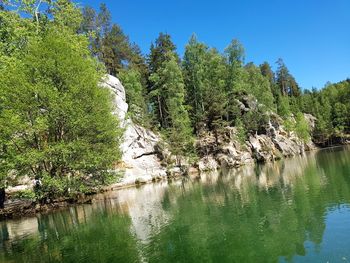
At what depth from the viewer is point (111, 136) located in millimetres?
39781

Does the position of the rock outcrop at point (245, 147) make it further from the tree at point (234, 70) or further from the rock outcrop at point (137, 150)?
the rock outcrop at point (137, 150)

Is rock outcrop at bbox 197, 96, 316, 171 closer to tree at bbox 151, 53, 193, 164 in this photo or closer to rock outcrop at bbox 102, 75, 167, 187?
tree at bbox 151, 53, 193, 164

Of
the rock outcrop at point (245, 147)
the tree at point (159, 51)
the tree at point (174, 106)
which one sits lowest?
the rock outcrop at point (245, 147)

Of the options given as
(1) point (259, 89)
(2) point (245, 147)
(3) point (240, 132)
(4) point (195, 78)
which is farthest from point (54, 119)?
(1) point (259, 89)

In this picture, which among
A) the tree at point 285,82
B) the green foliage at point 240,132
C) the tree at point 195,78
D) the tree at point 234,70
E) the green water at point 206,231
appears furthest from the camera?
the tree at point 285,82

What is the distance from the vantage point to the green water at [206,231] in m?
15.5

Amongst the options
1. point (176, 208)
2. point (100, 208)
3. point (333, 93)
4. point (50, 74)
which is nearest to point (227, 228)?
point (176, 208)

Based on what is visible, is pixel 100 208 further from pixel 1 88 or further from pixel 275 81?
pixel 275 81

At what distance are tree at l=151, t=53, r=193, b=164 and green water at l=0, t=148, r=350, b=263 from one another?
38.2 meters

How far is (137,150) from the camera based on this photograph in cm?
6794

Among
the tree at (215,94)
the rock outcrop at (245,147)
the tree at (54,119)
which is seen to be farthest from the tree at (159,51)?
the tree at (54,119)

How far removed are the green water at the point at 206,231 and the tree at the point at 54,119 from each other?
554 centimetres

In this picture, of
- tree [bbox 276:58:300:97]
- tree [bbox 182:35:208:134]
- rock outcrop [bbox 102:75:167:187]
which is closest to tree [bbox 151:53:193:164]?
rock outcrop [bbox 102:75:167:187]

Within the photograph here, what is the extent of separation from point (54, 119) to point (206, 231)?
73.7 feet
